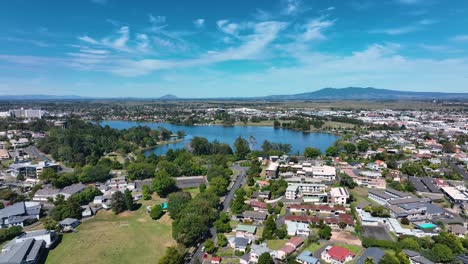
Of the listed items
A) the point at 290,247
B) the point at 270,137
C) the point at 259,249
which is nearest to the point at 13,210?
the point at 259,249

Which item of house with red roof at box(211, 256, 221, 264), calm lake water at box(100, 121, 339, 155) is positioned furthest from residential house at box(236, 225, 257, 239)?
calm lake water at box(100, 121, 339, 155)

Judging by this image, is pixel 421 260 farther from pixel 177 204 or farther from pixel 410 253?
pixel 177 204

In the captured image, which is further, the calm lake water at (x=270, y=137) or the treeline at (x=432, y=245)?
the calm lake water at (x=270, y=137)

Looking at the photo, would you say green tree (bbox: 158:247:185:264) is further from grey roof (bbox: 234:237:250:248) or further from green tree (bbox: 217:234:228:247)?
grey roof (bbox: 234:237:250:248)

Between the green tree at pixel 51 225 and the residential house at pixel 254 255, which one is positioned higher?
the green tree at pixel 51 225

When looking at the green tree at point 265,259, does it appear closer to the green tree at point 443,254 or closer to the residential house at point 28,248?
the green tree at point 443,254

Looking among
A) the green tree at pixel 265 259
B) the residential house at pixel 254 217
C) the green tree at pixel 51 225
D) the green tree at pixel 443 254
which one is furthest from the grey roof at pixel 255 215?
the green tree at pixel 51 225
